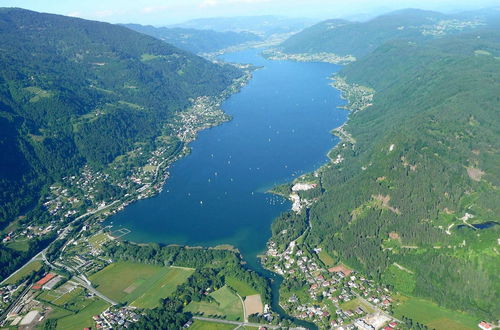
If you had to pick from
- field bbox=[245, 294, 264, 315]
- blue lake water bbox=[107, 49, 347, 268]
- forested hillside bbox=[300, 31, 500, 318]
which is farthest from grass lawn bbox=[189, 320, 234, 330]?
forested hillside bbox=[300, 31, 500, 318]

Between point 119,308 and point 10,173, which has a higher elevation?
point 10,173

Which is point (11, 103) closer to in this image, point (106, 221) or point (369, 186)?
point (106, 221)

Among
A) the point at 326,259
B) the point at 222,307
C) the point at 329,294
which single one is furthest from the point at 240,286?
the point at 326,259

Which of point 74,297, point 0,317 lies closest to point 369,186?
point 74,297

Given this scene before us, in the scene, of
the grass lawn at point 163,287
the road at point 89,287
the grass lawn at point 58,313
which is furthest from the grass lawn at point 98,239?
the grass lawn at point 58,313

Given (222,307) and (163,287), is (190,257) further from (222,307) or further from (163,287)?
(222,307)

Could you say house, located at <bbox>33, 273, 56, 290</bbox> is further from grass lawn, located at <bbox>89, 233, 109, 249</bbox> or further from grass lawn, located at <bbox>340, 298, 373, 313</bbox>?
grass lawn, located at <bbox>340, 298, 373, 313</bbox>
